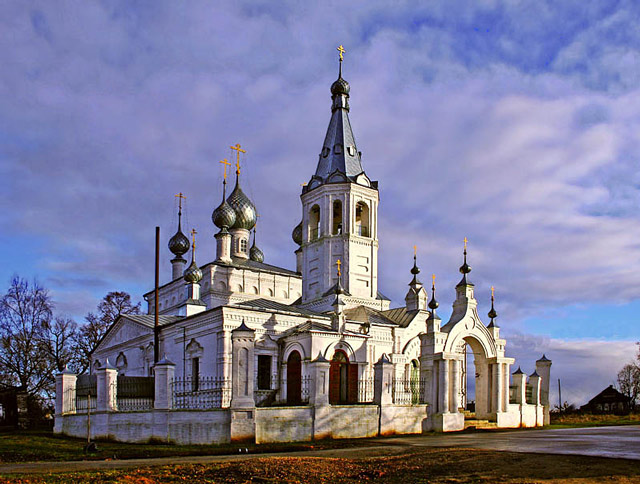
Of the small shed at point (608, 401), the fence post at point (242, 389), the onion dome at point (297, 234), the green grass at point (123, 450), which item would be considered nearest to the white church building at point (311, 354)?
the fence post at point (242, 389)

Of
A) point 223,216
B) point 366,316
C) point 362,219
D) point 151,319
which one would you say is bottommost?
point 151,319

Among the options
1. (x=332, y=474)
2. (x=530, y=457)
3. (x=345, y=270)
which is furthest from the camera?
(x=345, y=270)

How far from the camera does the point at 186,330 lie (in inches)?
1085

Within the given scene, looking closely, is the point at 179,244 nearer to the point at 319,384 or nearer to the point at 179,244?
the point at 179,244

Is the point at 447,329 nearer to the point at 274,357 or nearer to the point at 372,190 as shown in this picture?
the point at 274,357

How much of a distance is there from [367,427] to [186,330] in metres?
10.8

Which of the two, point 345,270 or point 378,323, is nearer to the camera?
point 378,323

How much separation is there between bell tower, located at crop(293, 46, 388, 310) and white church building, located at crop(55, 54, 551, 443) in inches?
2.8

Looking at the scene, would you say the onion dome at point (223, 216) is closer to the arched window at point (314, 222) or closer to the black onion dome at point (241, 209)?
the black onion dome at point (241, 209)

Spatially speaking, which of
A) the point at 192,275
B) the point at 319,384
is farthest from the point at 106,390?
the point at 192,275

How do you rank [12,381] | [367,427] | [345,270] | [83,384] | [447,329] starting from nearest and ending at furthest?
[367,427]
[447,329]
[83,384]
[345,270]
[12,381]

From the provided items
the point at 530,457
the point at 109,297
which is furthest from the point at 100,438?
the point at 109,297

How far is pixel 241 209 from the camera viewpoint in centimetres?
4181

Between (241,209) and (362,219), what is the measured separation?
11.4m
